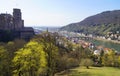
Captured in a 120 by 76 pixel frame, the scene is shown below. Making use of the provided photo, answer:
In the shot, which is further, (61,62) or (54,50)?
(61,62)

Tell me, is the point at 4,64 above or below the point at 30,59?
below

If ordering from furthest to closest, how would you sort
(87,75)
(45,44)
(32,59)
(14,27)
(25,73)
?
(14,27)
(87,75)
(45,44)
(25,73)
(32,59)

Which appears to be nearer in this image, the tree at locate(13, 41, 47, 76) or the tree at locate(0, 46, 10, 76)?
the tree at locate(13, 41, 47, 76)

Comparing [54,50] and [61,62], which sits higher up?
[54,50]

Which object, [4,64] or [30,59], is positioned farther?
[4,64]

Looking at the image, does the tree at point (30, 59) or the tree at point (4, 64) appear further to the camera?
the tree at point (4, 64)

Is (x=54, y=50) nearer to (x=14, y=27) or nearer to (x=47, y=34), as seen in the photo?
(x=47, y=34)

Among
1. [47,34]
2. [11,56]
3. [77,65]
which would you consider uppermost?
[47,34]

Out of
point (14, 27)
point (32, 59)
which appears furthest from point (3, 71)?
point (14, 27)

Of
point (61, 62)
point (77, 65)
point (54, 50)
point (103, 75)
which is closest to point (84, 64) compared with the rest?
point (77, 65)

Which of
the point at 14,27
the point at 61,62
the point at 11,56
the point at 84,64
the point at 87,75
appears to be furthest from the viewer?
the point at 14,27
